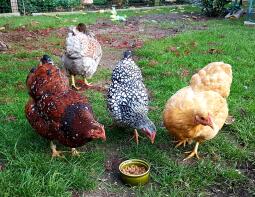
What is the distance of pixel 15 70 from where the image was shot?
21.6 feet

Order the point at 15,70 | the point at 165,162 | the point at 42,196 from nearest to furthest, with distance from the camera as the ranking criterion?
the point at 42,196 < the point at 165,162 < the point at 15,70

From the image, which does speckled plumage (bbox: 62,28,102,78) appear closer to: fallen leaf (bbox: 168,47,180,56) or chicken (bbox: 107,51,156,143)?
chicken (bbox: 107,51,156,143)

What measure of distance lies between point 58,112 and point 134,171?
103cm

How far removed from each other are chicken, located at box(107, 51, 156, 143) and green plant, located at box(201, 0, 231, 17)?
8.28 meters

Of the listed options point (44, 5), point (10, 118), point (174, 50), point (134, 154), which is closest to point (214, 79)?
point (134, 154)

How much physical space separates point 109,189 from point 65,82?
1.33m

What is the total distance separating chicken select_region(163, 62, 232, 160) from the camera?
399cm

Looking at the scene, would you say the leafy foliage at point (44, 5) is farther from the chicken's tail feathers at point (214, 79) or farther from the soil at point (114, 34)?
the chicken's tail feathers at point (214, 79)

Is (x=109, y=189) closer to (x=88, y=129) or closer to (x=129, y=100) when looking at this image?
(x=88, y=129)

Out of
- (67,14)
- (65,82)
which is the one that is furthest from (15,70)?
(67,14)

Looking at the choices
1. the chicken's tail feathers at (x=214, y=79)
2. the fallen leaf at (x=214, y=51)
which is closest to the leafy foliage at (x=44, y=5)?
the fallen leaf at (x=214, y=51)

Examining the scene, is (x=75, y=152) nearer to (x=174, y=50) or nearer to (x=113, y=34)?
(x=174, y=50)

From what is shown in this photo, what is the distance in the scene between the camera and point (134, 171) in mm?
3889

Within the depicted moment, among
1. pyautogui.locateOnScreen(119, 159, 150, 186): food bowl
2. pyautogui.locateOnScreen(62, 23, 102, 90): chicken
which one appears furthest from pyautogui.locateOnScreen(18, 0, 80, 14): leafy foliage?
pyautogui.locateOnScreen(119, 159, 150, 186): food bowl
